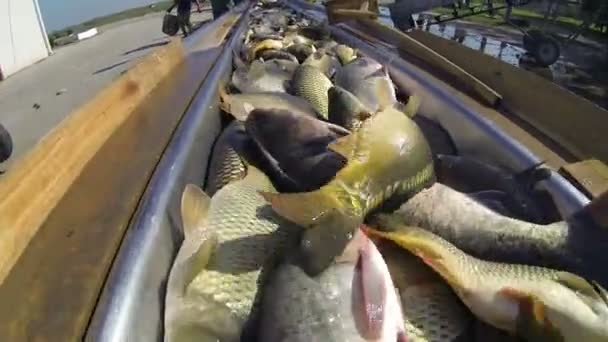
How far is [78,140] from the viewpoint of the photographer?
239cm

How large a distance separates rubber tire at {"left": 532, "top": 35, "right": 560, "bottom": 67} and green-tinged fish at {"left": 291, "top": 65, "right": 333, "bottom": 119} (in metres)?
9.86

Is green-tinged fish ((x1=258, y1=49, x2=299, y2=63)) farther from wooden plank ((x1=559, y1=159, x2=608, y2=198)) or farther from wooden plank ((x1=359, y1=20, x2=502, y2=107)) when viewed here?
wooden plank ((x1=559, y1=159, x2=608, y2=198))

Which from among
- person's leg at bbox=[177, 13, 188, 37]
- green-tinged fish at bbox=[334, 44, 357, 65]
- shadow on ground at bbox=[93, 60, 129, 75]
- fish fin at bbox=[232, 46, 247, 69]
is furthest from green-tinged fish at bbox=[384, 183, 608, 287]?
shadow on ground at bbox=[93, 60, 129, 75]

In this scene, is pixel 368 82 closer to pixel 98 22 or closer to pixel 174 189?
pixel 174 189

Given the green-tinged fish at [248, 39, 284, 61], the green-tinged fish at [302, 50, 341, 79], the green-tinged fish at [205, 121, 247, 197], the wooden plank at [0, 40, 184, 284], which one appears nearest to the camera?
the wooden plank at [0, 40, 184, 284]

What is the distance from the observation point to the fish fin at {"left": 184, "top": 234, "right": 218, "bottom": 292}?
61.2 inches

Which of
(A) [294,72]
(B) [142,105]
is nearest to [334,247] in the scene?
(B) [142,105]

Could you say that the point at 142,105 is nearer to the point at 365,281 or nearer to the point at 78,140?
the point at 78,140

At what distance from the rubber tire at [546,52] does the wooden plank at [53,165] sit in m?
11.0

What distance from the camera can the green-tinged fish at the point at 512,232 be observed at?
178cm

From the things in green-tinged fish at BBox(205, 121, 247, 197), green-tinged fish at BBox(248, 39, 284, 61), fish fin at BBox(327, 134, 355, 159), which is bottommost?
green-tinged fish at BBox(248, 39, 284, 61)

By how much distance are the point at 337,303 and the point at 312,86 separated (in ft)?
7.70

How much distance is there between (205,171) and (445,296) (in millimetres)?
1258

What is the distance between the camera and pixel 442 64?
4125 millimetres
